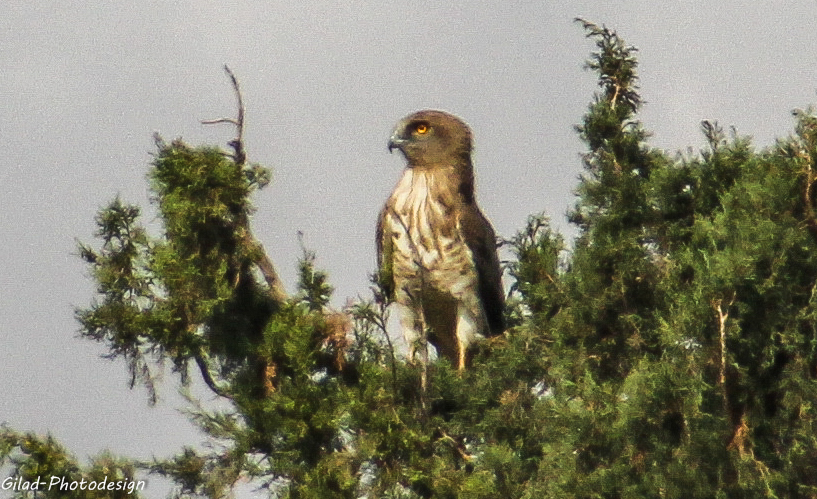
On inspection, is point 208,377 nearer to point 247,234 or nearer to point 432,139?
point 247,234

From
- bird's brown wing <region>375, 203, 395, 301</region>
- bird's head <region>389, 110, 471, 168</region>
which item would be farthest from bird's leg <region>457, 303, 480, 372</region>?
bird's head <region>389, 110, 471, 168</region>

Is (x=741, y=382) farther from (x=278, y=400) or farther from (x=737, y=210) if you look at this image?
(x=278, y=400)

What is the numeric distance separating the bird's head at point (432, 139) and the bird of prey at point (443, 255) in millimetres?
17

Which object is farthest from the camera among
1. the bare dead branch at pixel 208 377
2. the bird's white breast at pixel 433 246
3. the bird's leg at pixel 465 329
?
the bird's leg at pixel 465 329

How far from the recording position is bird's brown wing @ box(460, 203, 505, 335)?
31.7 feet

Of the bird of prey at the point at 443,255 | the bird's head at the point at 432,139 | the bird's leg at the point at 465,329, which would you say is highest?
the bird's head at the point at 432,139

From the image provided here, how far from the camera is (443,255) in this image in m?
9.54

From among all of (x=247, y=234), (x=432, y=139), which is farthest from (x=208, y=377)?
(x=432, y=139)

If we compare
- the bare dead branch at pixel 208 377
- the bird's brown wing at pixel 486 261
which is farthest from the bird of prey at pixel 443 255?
the bare dead branch at pixel 208 377

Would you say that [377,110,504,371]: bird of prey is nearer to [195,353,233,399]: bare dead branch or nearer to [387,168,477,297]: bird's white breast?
[387,168,477,297]: bird's white breast

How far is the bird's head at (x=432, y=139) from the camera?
10163mm

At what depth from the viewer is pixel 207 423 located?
22.7 feet

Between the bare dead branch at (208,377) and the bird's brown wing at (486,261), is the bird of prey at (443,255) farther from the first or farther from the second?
the bare dead branch at (208,377)

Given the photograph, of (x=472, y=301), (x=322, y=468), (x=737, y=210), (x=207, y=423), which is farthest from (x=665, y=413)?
(x=472, y=301)
